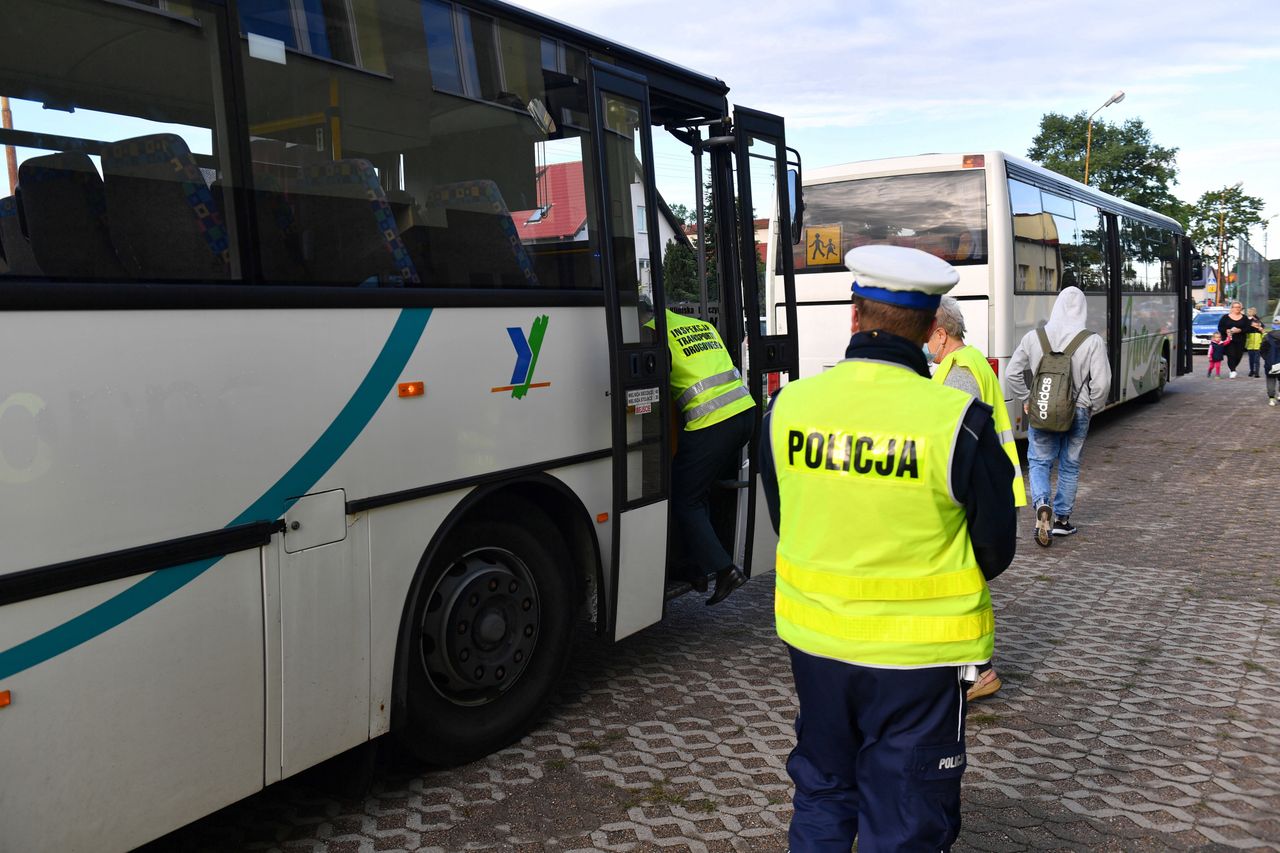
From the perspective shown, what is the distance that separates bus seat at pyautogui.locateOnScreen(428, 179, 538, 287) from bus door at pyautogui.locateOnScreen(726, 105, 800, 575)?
72.2 inches

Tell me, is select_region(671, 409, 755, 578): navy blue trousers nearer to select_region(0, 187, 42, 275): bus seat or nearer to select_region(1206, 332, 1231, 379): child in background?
select_region(0, 187, 42, 275): bus seat

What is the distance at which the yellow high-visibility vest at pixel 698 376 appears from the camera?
5.40m

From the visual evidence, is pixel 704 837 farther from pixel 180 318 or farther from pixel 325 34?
pixel 325 34

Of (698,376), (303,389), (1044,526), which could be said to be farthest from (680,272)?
(1044,526)

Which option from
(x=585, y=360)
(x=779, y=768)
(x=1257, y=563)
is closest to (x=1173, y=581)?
(x=1257, y=563)

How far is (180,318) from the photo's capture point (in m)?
3.16

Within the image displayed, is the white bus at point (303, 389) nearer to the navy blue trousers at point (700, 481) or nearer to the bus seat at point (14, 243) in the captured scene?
the bus seat at point (14, 243)

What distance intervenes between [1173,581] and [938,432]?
5.68 metres

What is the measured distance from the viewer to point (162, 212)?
10.7ft

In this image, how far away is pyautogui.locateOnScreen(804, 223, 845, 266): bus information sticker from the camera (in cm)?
1316

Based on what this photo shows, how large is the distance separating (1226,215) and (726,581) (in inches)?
3746

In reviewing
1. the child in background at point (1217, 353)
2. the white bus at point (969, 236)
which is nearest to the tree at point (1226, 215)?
the child in background at point (1217, 353)

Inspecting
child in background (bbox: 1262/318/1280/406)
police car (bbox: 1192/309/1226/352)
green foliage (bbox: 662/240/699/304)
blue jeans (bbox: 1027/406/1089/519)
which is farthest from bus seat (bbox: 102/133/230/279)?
police car (bbox: 1192/309/1226/352)

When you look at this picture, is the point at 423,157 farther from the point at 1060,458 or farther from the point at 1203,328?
the point at 1203,328
